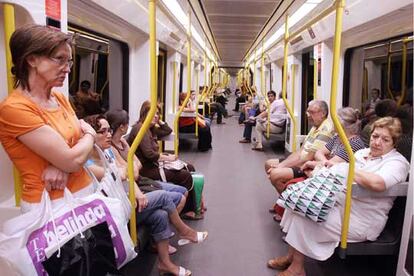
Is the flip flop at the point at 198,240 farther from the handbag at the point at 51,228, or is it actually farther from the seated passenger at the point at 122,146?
the handbag at the point at 51,228

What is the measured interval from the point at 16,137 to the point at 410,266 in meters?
2.47

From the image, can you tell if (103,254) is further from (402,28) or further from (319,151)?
(402,28)

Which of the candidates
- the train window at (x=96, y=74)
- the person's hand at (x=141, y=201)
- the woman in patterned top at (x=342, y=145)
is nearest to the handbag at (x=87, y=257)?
the person's hand at (x=141, y=201)

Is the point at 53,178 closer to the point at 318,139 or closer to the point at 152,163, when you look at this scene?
the point at 152,163

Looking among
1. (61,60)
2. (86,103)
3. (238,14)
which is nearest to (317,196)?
(61,60)

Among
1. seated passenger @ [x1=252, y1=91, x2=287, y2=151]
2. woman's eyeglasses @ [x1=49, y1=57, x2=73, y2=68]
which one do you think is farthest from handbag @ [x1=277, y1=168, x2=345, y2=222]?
seated passenger @ [x1=252, y1=91, x2=287, y2=151]

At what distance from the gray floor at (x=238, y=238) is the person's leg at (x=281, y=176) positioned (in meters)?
0.45

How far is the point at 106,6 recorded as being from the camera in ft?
11.3

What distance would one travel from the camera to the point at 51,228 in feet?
5.09

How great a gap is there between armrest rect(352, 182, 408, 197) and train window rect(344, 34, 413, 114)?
170cm

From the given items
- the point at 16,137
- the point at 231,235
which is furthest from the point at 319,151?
the point at 16,137

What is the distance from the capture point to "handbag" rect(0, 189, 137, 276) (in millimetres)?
1469

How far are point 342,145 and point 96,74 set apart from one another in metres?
3.07

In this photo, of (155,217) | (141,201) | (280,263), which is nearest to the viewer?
(141,201)
